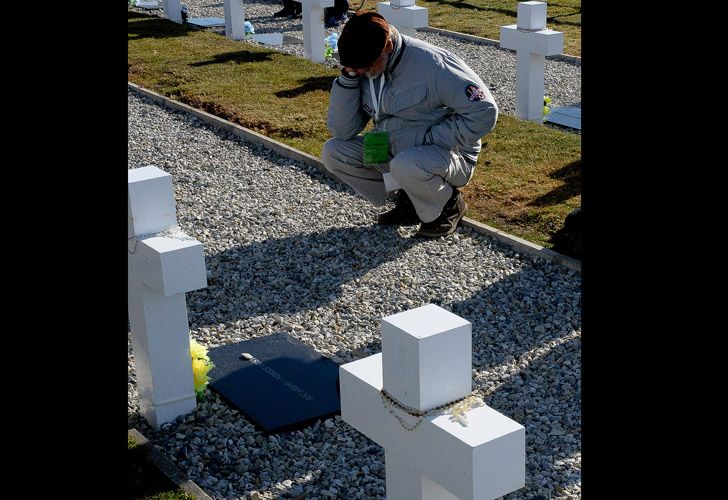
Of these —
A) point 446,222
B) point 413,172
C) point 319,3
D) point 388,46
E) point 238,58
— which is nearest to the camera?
point 388,46

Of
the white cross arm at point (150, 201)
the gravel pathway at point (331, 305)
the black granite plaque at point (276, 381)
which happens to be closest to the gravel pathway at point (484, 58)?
the gravel pathway at point (331, 305)

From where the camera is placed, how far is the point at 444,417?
2289mm

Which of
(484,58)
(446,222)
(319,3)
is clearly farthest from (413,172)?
(484,58)

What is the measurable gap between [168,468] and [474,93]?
275 cm

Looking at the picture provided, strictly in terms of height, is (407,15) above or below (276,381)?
above

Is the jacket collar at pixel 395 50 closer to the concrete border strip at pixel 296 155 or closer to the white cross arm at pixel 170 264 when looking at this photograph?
the concrete border strip at pixel 296 155

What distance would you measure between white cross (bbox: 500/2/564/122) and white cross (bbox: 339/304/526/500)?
270 inches

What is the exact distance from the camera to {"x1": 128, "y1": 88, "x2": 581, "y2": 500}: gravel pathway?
401cm

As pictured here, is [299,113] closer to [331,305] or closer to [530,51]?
[530,51]

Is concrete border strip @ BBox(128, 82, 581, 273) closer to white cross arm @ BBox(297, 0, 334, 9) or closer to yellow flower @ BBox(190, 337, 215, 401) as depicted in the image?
white cross arm @ BBox(297, 0, 334, 9)

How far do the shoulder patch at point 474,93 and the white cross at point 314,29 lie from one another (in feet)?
17.7

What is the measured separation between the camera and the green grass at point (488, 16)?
41.5 feet
